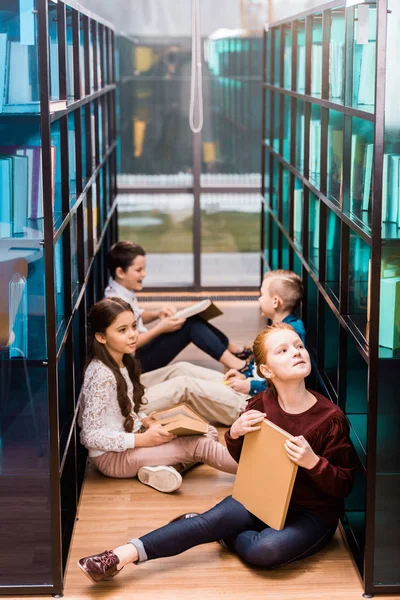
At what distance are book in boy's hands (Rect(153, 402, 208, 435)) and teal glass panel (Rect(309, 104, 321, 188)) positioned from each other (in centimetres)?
109

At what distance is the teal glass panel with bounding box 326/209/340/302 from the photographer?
11.7ft

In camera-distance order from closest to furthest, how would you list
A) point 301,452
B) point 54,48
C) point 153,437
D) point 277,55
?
point 301,452 < point 54,48 < point 153,437 < point 277,55

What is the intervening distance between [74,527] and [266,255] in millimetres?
3413

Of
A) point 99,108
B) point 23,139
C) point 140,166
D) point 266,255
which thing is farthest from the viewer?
point 140,166

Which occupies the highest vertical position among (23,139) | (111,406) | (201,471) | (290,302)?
(23,139)

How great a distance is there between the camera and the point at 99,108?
5137 mm

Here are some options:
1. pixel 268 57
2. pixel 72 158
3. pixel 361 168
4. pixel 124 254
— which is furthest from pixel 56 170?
pixel 268 57

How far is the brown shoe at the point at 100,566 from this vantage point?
2.90 m

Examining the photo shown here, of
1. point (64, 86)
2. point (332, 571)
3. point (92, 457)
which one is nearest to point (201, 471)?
point (92, 457)

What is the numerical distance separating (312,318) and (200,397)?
61 cm

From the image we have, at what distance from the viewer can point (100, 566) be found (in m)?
2.90

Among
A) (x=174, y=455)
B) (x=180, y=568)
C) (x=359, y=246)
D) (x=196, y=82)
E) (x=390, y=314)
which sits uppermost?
(x=196, y=82)

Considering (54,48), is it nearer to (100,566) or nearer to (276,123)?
(100,566)

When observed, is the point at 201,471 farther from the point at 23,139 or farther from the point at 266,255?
the point at 266,255
